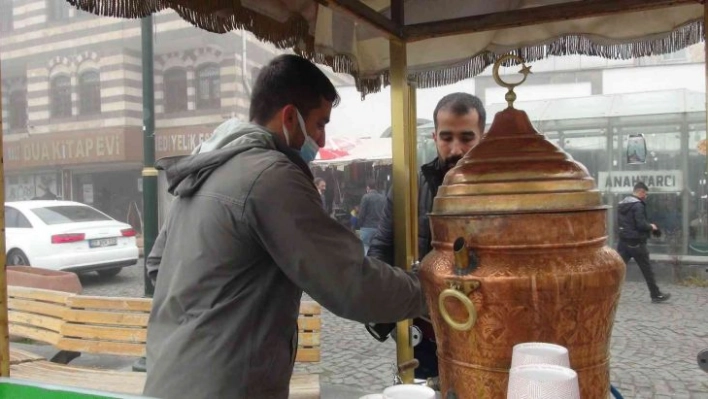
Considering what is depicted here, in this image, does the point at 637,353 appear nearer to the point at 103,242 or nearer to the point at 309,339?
the point at 309,339

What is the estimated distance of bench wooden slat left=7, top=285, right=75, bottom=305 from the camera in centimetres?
451

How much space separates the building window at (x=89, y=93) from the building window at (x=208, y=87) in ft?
10.1

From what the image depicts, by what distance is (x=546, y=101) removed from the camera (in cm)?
1016

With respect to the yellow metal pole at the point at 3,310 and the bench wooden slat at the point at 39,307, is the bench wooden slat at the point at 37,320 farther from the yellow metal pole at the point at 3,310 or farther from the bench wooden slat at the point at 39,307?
the yellow metal pole at the point at 3,310

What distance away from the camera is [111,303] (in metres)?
4.25

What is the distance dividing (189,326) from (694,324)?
639 centimetres

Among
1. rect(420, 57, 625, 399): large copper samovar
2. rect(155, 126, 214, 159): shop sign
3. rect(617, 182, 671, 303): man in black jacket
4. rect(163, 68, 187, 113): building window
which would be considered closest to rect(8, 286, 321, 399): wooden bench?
rect(420, 57, 625, 399): large copper samovar

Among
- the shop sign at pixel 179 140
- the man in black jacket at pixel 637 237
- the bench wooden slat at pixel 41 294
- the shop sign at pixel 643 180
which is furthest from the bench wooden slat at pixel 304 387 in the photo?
the shop sign at pixel 179 140

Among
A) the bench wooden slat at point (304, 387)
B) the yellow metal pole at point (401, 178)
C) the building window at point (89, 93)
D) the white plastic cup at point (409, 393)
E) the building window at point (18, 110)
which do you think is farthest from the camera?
the building window at point (18, 110)

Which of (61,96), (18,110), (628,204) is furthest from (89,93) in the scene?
(628,204)

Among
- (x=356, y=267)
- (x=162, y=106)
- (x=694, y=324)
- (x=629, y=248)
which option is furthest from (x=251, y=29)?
(x=162, y=106)

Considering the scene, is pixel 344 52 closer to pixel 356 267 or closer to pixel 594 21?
pixel 594 21

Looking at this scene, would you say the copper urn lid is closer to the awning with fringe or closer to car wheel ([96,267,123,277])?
the awning with fringe

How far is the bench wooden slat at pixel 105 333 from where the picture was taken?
4.16 metres
